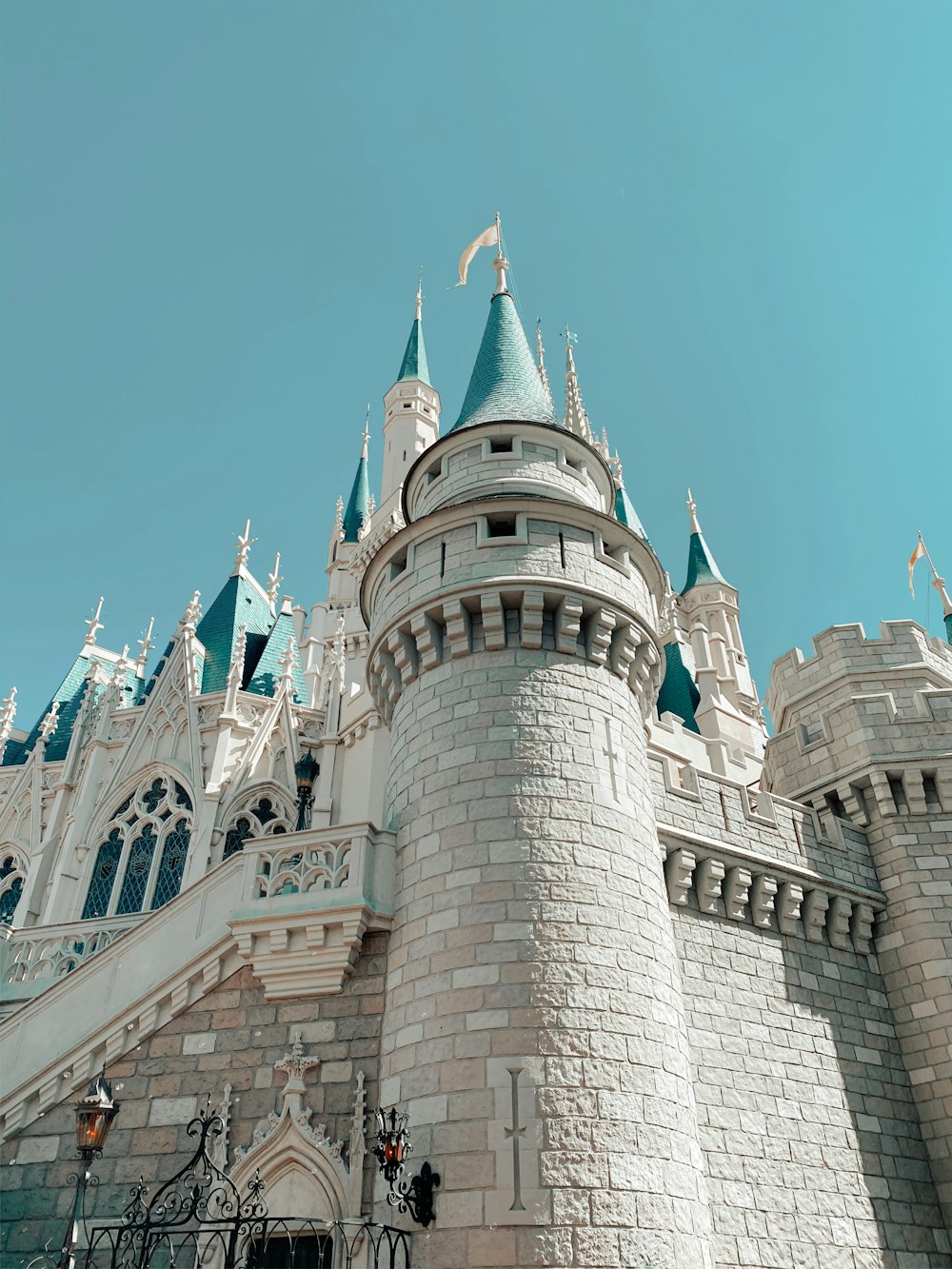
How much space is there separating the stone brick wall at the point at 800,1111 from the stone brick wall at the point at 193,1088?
3855mm

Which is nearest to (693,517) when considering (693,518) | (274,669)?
(693,518)

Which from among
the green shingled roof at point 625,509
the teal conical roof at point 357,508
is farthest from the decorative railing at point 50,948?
the green shingled roof at point 625,509

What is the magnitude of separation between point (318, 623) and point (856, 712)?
17.9 metres

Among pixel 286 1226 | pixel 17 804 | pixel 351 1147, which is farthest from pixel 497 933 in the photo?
pixel 17 804

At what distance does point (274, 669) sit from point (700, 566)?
1747 cm

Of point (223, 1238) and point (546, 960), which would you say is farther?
point (546, 960)

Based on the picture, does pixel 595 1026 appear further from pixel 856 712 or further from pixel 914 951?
pixel 856 712

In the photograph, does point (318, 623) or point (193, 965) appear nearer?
point (193, 965)

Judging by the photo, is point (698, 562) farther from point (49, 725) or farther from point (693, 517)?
point (49, 725)

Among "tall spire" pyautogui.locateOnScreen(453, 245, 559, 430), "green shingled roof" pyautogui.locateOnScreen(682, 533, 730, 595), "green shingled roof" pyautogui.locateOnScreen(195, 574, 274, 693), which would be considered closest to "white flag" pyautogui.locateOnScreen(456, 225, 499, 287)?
"tall spire" pyautogui.locateOnScreen(453, 245, 559, 430)

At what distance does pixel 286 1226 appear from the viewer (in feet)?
27.0

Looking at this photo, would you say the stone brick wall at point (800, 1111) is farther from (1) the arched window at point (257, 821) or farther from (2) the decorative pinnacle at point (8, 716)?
(2) the decorative pinnacle at point (8, 716)

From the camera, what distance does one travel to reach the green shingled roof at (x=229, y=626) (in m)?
24.9

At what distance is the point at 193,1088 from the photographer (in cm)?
924
